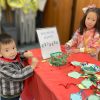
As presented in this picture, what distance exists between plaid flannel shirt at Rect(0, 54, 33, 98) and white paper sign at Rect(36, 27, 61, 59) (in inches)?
9.1

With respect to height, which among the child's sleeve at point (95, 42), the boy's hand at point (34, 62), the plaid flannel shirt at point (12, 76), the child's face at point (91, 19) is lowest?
the plaid flannel shirt at point (12, 76)

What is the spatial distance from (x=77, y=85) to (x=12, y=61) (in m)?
0.52

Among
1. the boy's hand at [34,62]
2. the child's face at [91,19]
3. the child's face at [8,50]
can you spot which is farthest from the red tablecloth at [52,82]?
the child's face at [91,19]

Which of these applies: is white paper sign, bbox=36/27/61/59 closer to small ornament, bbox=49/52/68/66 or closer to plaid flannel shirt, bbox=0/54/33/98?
small ornament, bbox=49/52/68/66

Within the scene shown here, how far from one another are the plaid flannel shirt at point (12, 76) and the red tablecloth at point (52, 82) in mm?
63

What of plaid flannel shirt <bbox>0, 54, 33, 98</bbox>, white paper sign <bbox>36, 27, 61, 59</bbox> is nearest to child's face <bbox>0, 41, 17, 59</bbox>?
plaid flannel shirt <bbox>0, 54, 33, 98</bbox>

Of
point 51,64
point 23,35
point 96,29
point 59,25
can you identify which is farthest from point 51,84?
point 23,35

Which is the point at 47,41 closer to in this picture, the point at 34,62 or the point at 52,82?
the point at 34,62

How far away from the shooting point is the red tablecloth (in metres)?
1.33

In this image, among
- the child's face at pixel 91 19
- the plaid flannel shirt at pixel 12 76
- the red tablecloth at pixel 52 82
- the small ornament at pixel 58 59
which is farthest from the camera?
the child's face at pixel 91 19

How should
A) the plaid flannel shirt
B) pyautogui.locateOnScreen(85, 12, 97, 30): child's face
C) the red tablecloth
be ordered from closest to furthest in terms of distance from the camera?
the red tablecloth
the plaid flannel shirt
pyautogui.locateOnScreen(85, 12, 97, 30): child's face

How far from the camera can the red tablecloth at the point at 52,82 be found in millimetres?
1327

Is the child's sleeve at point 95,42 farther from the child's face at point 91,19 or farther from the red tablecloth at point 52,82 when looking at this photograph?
the red tablecloth at point 52,82

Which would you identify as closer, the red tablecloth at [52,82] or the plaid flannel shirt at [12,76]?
the red tablecloth at [52,82]
